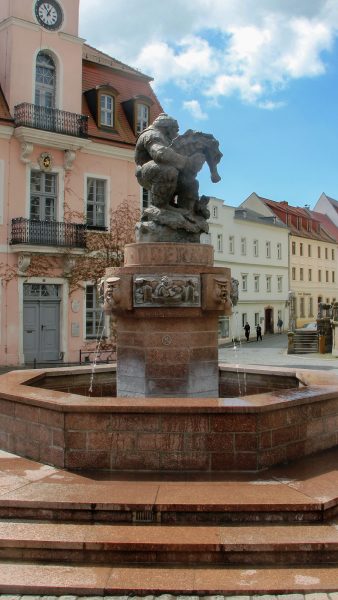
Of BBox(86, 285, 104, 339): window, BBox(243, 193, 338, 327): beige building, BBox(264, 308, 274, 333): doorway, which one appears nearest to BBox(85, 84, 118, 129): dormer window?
BBox(86, 285, 104, 339): window

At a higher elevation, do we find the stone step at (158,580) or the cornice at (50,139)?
the cornice at (50,139)

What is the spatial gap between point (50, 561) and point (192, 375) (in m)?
3.91

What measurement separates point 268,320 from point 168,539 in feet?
156

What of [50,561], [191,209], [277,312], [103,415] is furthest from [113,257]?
[277,312]

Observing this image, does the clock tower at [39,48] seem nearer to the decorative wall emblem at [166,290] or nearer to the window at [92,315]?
the window at [92,315]

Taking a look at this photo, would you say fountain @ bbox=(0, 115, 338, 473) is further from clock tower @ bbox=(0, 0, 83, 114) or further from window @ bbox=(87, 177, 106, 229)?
clock tower @ bbox=(0, 0, 83, 114)

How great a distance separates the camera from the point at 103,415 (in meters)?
6.38

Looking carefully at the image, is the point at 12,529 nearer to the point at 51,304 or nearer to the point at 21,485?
the point at 21,485

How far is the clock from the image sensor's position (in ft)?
84.9

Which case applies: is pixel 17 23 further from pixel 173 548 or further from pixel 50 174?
pixel 173 548

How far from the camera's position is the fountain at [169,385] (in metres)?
6.36

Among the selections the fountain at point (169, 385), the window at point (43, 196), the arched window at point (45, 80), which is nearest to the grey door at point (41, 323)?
the window at point (43, 196)

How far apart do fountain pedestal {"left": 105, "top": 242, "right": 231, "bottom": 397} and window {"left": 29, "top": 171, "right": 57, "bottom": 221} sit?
17.9 metres

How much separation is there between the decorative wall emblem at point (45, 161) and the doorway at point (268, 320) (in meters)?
29.3
